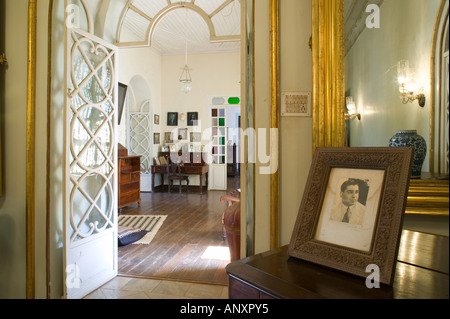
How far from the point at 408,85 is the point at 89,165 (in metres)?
2.47

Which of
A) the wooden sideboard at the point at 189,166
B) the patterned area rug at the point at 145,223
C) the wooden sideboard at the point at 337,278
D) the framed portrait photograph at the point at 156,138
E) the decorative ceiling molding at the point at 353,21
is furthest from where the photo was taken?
the framed portrait photograph at the point at 156,138

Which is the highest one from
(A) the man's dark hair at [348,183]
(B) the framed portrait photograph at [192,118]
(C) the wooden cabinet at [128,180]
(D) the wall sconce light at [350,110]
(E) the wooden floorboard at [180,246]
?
(B) the framed portrait photograph at [192,118]

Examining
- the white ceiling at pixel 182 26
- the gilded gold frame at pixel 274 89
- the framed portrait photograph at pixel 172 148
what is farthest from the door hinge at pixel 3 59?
the framed portrait photograph at pixel 172 148

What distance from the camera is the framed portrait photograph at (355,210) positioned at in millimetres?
830

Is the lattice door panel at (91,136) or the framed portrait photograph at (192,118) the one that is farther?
the framed portrait photograph at (192,118)

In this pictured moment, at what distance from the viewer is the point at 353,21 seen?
1.42 meters

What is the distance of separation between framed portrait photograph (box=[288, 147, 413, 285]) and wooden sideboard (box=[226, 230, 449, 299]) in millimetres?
41

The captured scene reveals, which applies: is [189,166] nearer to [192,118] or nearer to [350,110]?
[192,118]

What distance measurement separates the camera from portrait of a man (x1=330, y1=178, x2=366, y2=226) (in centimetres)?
92

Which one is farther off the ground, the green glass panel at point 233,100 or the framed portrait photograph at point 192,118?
the green glass panel at point 233,100

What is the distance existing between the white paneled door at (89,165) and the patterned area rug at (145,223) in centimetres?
135

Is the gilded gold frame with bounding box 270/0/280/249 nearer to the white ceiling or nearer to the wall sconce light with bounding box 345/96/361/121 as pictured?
the wall sconce light with bounding box 345/96/361/121

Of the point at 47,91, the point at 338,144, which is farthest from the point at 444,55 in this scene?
the point at 47,91

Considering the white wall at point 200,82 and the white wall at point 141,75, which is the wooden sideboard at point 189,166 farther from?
the white wall at point 200,82
